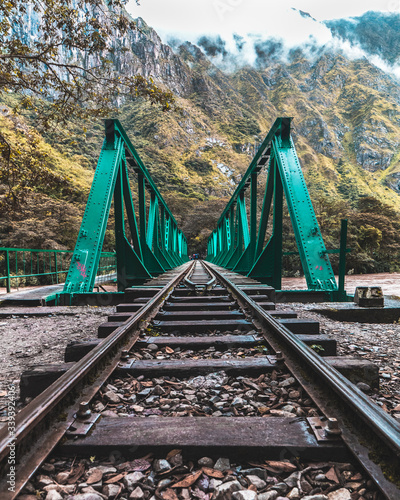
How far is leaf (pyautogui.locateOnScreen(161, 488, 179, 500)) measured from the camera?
0.89 meters

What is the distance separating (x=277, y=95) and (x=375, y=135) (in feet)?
176

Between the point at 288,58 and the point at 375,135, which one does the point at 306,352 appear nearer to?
the point at 375,135

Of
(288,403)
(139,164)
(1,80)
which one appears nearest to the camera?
(288,403)

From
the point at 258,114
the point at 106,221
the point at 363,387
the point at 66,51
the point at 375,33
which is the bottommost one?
the point at 363,387

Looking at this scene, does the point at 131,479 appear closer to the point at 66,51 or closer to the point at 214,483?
the point at 214,483

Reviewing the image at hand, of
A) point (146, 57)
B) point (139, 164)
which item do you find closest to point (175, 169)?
point (146, 57)

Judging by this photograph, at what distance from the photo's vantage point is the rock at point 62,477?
942 mm

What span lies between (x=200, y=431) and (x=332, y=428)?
49 centimetres

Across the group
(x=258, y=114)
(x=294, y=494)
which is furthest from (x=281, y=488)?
(x=258, y=114)

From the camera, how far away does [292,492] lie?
2.98ft

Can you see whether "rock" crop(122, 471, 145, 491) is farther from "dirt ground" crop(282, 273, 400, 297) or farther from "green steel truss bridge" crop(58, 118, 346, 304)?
"dirt ground" crop(282, 273, 400, 297)

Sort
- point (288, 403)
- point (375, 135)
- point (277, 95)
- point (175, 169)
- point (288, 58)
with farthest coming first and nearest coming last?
point (288, 58), point (277, 95), point (375, 135), point (175, 169), point (288, 403)

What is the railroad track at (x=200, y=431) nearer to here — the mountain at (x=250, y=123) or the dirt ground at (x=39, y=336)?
the dirt ground at (x=39, y=336)

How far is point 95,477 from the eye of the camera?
0.97m
